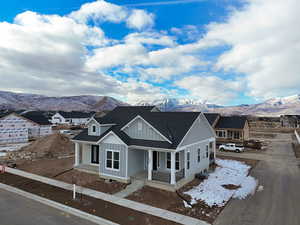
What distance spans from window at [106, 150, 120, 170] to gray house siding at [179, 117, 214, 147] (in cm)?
498

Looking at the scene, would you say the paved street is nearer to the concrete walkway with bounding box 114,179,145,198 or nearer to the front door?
the concrete walkway with bounding box 114,179,145,198

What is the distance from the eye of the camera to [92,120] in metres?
18.3

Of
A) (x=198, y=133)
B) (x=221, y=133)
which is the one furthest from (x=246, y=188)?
(x=221, y=133)

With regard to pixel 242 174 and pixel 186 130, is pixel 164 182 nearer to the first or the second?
pixel 186 130

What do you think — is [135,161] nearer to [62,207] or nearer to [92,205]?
[92,205]

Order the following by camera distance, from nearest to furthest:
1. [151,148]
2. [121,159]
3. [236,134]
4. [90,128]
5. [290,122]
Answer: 1. [151,148]
2. [121,159]
3. [90,128]
4. [236,134]
5. [290,122]

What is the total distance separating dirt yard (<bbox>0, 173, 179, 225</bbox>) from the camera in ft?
30.3

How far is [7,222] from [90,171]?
8044mm

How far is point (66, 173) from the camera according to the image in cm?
1703

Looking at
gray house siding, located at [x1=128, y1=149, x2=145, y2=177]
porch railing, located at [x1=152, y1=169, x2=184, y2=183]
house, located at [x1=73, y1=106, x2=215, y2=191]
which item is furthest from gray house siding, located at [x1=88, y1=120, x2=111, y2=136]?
porch railing, located at [x1=152, y1=169, x2=184, y2=183]

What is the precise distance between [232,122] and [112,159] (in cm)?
3004

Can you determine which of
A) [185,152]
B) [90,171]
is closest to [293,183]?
[185,152]

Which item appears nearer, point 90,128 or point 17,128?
point 90,128

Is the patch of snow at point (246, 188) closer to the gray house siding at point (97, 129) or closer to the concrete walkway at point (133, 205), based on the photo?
the concrete walkway at point (133, 205)
